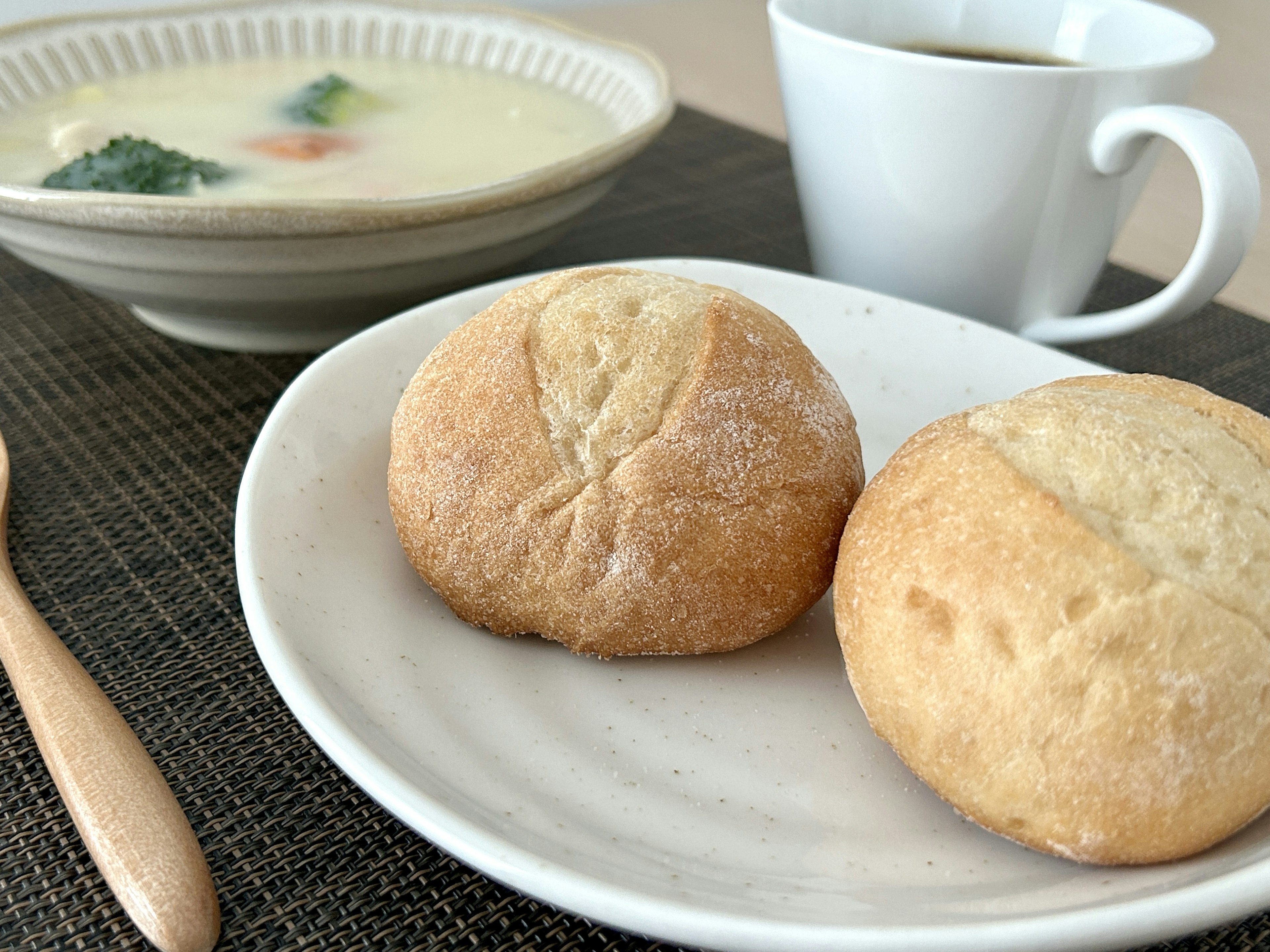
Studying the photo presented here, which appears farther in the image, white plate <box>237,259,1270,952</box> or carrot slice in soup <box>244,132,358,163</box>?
carrot slice in soup <box>244,132,358,163</box>

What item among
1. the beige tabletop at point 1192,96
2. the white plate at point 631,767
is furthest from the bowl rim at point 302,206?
the beige tabletop at point 1192,96

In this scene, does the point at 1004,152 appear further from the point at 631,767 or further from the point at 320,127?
the point at 320,127

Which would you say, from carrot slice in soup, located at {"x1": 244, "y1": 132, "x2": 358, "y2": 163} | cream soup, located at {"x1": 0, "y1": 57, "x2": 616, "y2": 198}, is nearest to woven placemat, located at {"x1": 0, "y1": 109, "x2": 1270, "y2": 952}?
cream soup, located at {"x1": 0, "y1": 57, "x2": 616, "y2": 198}

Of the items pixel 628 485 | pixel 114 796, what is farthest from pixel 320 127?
pixel 114 796

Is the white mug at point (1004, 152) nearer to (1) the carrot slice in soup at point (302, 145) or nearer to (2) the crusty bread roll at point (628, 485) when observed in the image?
(2) the crusty bread roll at point (628, 485)

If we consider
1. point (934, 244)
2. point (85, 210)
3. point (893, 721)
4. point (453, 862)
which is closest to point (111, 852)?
point (453, 862)

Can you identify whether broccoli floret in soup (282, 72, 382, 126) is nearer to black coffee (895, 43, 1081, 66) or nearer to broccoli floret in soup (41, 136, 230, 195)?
broccoli floret in soup (41, 136, 230, 195)
